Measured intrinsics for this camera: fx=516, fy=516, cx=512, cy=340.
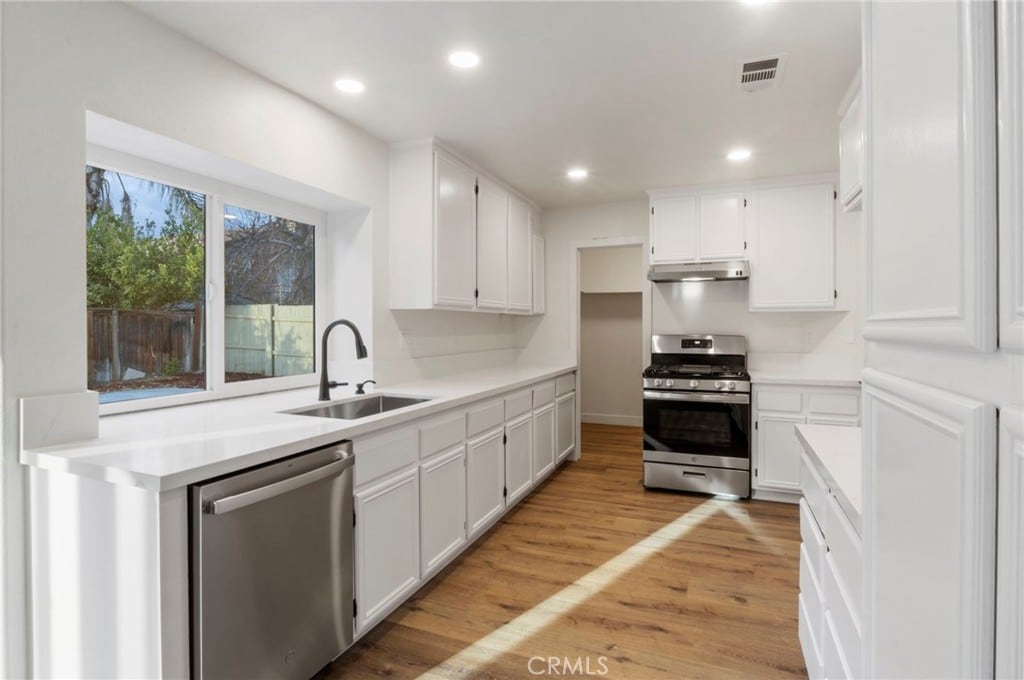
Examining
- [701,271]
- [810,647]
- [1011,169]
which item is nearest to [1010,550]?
[1011,169]

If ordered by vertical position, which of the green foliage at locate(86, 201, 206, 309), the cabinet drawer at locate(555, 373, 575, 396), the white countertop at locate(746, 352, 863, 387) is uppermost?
the green foliage at locate(86, 201, 206, 309)

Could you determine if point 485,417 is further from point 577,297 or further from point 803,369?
point 803,369

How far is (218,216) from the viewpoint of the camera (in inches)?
98.0

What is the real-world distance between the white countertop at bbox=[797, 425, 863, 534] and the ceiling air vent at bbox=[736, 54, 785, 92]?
5.02 feet

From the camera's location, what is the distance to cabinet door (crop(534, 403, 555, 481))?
12.3ft

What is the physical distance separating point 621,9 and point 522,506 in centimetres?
291

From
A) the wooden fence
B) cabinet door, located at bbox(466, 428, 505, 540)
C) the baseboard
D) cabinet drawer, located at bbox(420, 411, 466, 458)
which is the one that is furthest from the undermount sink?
the baseboard

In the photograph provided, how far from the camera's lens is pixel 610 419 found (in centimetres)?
639

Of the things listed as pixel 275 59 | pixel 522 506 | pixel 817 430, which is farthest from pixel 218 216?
pixel 817 430

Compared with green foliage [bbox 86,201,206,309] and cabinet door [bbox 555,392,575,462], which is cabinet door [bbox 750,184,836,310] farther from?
green foliage [bbox 86,201,206,309]

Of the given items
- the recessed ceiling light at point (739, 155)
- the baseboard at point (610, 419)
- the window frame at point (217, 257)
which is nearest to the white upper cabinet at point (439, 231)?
the window frame at point (217, 257)

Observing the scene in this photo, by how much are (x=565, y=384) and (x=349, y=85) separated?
9.25 feet

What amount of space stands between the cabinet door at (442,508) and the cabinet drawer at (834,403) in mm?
2508

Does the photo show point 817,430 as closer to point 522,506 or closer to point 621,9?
point 621,9
